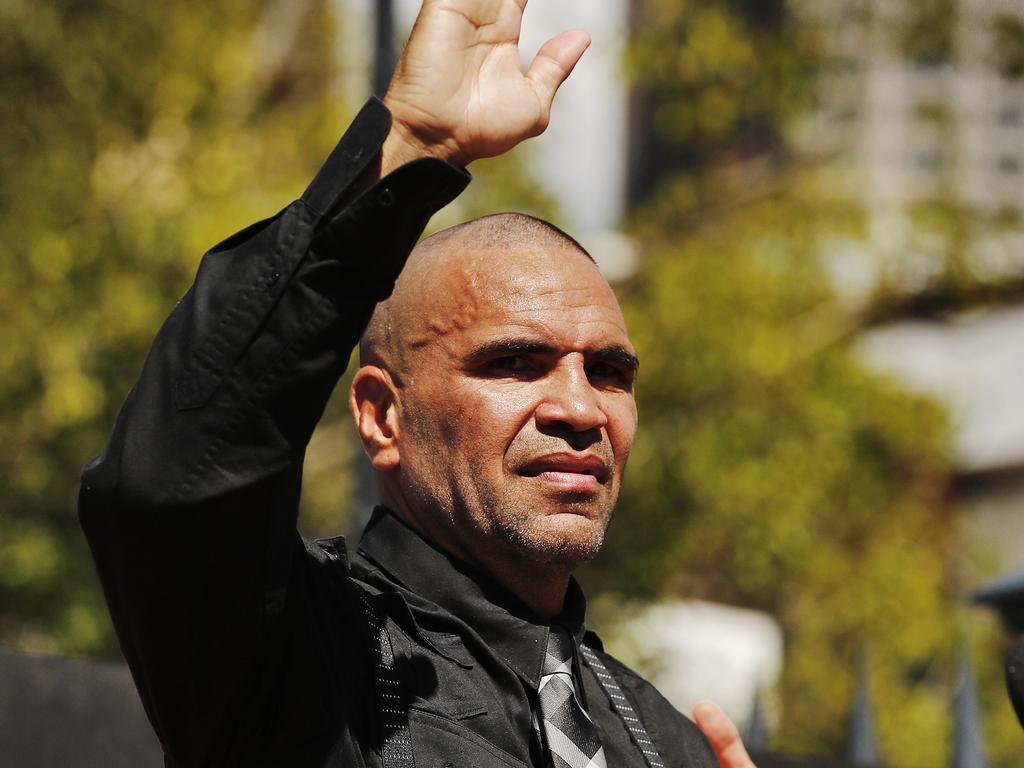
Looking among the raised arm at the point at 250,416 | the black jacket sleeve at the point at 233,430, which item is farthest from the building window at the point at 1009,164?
the black jacket sleeve at the point at 233,430

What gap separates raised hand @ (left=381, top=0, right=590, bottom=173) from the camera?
217 cm

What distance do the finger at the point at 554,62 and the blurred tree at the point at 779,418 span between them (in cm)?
555

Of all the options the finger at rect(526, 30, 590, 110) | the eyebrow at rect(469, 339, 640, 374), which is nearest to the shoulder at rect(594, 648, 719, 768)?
the eyebrow at rect(469, 339, 640, 374)

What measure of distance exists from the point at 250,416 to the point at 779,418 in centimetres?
707

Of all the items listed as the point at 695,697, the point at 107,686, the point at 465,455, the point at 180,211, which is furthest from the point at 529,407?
the point at 695,697

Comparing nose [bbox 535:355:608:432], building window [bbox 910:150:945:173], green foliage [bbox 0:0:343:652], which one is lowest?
nose [bbox 535:355:608:432]

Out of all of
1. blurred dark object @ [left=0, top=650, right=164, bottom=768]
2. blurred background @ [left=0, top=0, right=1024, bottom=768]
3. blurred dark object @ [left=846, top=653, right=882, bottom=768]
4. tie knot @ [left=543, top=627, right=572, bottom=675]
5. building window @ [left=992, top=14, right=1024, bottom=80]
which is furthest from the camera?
blurred background @ [left=0, top=0, right=1024, bottom=768]

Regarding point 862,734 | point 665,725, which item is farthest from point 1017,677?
point 862,734

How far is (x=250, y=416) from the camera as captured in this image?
196cm

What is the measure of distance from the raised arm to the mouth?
564 millimetres

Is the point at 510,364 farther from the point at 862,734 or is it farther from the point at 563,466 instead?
the point at 862,734

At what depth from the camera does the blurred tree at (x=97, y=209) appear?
7.90 metres

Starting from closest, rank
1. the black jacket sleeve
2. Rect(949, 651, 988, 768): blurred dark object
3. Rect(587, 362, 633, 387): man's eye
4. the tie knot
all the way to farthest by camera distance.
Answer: the black jacket sleeve
the tie knot
Rect(587, 362, 633, 387): man's eye
Rect(949, 651, 988, 768): blurred dark object

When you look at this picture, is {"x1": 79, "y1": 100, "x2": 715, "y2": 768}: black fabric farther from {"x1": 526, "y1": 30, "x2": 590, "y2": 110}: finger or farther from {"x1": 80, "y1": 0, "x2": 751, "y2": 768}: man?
{"x1": 526, "y1": 30, "x2": 590, "y2": 110}: finger
